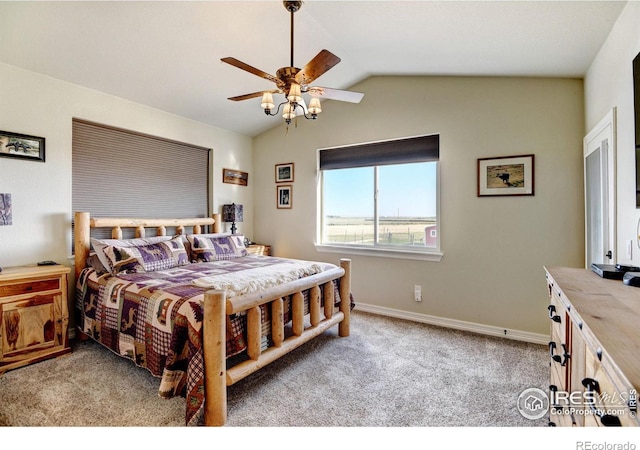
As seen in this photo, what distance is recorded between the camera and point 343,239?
13.6 feet

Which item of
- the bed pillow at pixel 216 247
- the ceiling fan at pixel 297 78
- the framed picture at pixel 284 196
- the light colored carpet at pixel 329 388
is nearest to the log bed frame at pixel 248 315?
the light colored carpet at pixel 329 388

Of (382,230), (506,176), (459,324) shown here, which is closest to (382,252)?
(382,230)

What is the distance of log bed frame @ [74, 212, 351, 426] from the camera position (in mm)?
1724

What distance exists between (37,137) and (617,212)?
4.52 m

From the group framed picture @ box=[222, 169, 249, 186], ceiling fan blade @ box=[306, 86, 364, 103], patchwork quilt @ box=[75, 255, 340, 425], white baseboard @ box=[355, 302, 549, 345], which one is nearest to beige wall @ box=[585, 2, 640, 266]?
white baseboard @ box=[355, 302, 549, 345]

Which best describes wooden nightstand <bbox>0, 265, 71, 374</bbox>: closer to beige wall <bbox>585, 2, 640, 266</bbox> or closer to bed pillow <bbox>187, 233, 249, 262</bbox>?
bed pillow <bbox>187, 233, 249, 262</bbox>

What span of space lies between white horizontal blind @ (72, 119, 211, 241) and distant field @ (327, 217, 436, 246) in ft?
6.07

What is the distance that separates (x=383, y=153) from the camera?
12.2 ft

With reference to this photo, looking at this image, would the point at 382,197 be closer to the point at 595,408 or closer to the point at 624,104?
the point at 624,104

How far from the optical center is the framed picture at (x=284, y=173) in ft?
14.5

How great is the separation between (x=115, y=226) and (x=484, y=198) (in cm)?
387

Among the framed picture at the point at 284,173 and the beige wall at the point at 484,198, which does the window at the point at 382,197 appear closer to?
the beige wall at the point at 484,198
